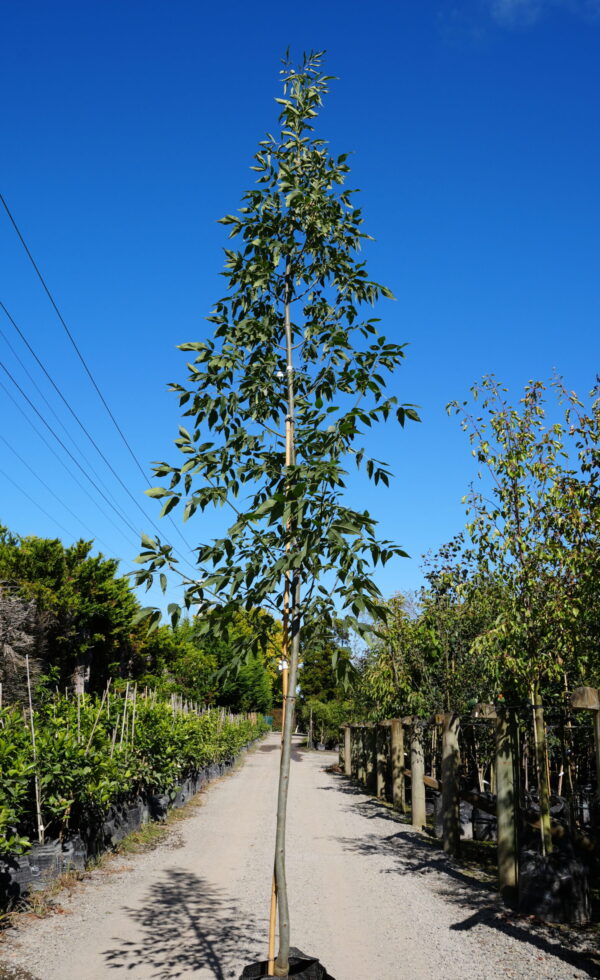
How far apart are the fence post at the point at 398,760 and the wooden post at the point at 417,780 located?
137 cm

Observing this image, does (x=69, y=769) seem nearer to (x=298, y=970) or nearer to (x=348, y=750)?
(x=298, y=970)

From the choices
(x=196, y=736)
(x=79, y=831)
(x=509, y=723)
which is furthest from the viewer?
(x=196, y=736)

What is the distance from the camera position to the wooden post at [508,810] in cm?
803

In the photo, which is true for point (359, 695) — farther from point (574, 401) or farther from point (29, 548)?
point (574, 401)

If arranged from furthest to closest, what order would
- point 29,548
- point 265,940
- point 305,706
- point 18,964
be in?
point 305,706 → point 29,548 → point 265,940 → point 18,964

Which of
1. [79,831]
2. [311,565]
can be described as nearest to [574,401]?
[311,565]

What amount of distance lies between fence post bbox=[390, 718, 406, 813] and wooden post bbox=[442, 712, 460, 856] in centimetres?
473

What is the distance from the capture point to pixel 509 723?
830cm

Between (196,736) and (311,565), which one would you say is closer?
(311,565)

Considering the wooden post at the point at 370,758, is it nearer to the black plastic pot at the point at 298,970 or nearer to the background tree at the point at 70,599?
the background tree at the point at 70,599

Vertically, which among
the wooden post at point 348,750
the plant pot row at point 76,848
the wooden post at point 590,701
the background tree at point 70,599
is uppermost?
the background tree at point 70,599

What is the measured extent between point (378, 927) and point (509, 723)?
8.68 ft

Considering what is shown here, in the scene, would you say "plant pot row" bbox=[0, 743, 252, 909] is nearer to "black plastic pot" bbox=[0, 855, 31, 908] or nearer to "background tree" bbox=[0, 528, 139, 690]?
"black plastic pot" bbox=[0, 855, 31, 908]

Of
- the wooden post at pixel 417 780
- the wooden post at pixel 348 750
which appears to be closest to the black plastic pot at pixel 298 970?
the wooden post at pixel 417 780
